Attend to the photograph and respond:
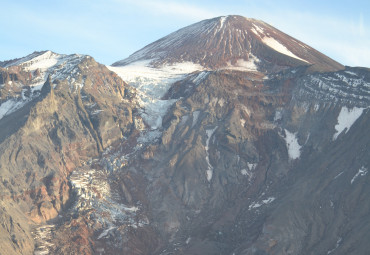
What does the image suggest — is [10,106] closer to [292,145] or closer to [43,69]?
[43,69]

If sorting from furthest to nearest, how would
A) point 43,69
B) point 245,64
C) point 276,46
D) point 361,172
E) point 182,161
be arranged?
1. point 276,46
2. point 245,64
3. point 43,69
4. point 182,161
5. point 361,172

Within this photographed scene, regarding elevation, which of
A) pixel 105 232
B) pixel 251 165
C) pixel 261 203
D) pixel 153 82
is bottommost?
pixel 105 232

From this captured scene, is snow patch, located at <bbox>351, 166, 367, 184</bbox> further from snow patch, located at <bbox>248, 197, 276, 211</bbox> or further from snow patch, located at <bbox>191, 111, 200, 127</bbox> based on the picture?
snow patch, located at <bbox>191, 111, 200, 127</bbox>

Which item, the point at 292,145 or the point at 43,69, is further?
the point at 43,69

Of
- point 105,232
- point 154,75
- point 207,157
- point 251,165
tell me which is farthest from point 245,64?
point 105,232


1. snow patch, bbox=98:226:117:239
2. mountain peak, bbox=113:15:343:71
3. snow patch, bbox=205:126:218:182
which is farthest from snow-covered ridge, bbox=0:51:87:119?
snow patch, bbox=98:226:117:239

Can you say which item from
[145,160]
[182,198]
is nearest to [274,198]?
[182,198]
